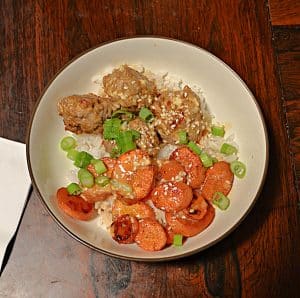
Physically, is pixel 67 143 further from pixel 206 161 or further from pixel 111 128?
pixel 206 161

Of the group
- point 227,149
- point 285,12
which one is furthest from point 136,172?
point 285,12

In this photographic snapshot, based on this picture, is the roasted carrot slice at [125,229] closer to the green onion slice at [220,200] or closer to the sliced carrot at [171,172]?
the sliced carrot at [171,172]

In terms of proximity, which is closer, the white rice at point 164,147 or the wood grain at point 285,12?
the white rice at point 164,147

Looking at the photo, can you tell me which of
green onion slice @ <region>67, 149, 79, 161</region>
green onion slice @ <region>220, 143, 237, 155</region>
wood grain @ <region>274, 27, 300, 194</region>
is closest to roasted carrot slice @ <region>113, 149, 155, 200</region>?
green onion slice @ <region>67, 149, 79, 161</region>

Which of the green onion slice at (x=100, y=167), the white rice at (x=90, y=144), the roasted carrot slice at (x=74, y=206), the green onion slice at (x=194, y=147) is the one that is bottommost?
the roasted carrot slice at (x=74, y=206)

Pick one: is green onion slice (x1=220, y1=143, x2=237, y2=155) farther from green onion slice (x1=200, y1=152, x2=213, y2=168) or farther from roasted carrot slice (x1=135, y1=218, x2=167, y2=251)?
roasted carrot slice (x1=135, y1=218, x2=167, y2=251)

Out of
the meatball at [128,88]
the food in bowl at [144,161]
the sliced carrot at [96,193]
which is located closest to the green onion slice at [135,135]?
the food in bowl at [144,161]

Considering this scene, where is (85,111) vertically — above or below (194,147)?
above
